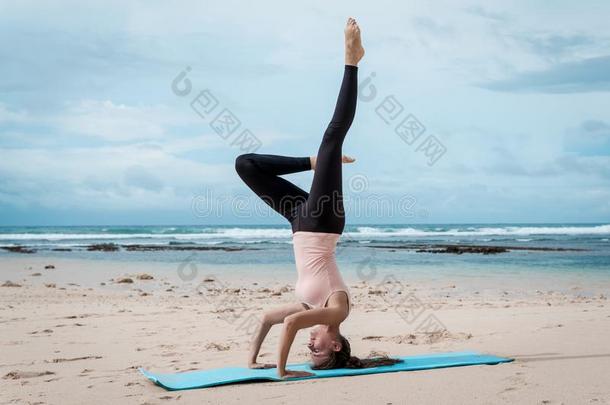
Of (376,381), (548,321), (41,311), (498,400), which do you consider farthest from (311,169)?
(41,311)

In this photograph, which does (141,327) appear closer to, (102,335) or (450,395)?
(102,335)

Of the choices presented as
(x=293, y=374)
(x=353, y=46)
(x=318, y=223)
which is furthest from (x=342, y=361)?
(x=353, y=46)

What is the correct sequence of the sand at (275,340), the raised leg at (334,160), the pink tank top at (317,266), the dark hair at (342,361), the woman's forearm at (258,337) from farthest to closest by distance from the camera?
1. the woman's forearm at (258,337)
2. the dark hair at (342,361)
3. the pink tank top at (317,266)
4. the raised leg at (334,160)
5. the sand at (275,340)

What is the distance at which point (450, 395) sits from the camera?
422 centimetres

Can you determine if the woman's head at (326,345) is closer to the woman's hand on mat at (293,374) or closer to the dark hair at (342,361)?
the dark hair at (342,361)

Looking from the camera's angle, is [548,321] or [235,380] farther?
[548,321]

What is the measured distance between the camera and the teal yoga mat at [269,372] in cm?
467

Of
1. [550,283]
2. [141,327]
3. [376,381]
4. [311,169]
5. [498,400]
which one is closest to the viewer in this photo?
[498,400]

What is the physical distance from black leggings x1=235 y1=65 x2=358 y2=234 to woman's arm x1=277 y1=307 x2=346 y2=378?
610 millimetres

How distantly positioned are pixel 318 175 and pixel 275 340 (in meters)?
2.72

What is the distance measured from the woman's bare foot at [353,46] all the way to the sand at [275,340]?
2.37m

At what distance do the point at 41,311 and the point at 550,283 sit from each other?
9793mm

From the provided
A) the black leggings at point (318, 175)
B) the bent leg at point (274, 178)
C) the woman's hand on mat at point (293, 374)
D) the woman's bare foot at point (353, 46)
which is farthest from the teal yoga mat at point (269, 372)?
the woman's bare foot at point (353, 46)

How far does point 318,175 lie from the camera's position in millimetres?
4793
